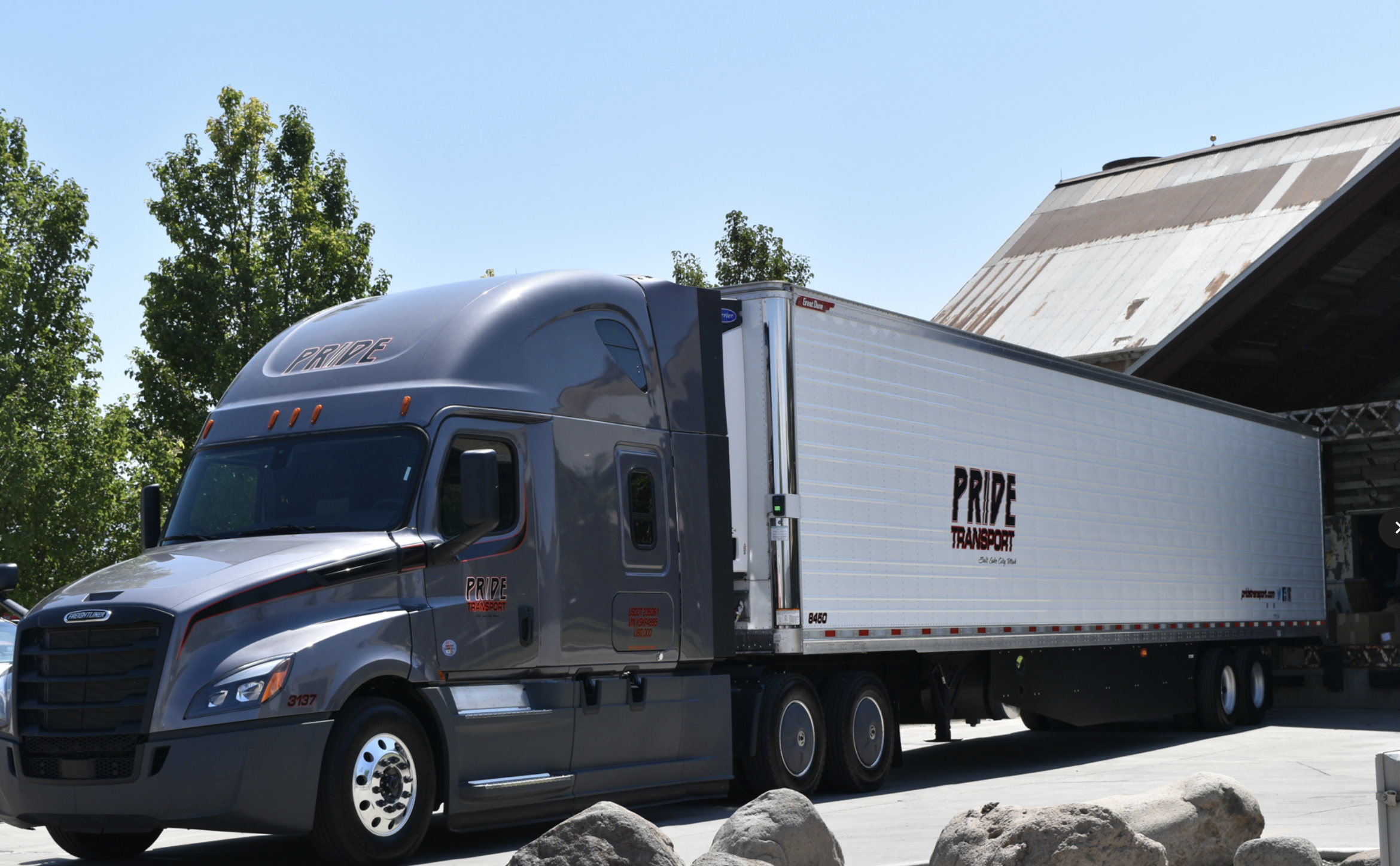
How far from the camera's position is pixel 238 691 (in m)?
8.47

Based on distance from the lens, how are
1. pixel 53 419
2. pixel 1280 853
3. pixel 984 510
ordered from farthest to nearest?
pixel 53 419
pixel 984 510
pixel 1280 853

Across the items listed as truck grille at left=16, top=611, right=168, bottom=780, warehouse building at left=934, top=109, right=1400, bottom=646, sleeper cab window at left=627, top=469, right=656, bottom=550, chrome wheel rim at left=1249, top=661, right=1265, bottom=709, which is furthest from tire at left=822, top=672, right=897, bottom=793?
warehouse building at left=934, top=109, right=1400, bottom=646

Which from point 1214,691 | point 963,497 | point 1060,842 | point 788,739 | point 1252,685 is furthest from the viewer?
point 1252,685

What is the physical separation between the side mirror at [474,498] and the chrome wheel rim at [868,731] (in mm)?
4415

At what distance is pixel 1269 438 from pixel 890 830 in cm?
1321

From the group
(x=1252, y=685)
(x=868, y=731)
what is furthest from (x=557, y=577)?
(x=1252, y=685)

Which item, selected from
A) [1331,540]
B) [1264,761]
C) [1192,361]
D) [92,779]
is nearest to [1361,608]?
[1331,540]

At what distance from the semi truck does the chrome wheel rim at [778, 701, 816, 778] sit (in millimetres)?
36

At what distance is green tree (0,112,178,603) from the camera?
27.1 m

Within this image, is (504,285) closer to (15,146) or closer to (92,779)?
(92,779)

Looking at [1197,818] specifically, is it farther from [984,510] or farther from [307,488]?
[984,510]

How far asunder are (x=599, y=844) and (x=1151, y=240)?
90.6 feet

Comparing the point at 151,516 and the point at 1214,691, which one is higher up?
the point at 151,516

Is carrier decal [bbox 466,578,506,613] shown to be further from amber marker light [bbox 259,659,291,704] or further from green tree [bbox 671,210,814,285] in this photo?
green tree [bbox 671,210,814,285]
